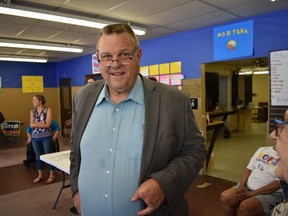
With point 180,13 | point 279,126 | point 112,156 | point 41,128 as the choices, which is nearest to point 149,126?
point 112,156

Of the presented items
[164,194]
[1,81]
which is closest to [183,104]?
[164,194]

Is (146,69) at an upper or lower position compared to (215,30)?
lower

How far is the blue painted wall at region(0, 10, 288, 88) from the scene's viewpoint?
148 inches

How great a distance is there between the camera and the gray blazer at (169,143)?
1095mm

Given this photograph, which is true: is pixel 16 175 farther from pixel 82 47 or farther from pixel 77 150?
pixel 77 150

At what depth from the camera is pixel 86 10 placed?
360 centimetres

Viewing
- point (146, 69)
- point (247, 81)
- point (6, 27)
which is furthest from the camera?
point (247, 81)

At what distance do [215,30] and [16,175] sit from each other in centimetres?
449

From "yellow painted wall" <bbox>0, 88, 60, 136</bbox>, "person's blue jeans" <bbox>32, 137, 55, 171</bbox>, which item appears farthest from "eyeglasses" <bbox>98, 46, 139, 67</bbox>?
"yellow painted wall" <bbox>0, 88, 60, 136</bbox>

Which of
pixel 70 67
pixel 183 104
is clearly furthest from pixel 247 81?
pixel 183 104

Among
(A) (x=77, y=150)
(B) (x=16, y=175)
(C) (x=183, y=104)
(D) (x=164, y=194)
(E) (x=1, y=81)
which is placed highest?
(E) (x=1, y=81)

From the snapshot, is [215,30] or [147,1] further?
[215,30]

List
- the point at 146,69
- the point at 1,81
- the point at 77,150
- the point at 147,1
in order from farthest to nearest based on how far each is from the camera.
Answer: the point at 1,81 → the point at 146,69 → the point at 147,1 → the point at 77,150

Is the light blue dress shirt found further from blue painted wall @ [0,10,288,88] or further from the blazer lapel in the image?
blue painted wall @ [0,10,288,88]
